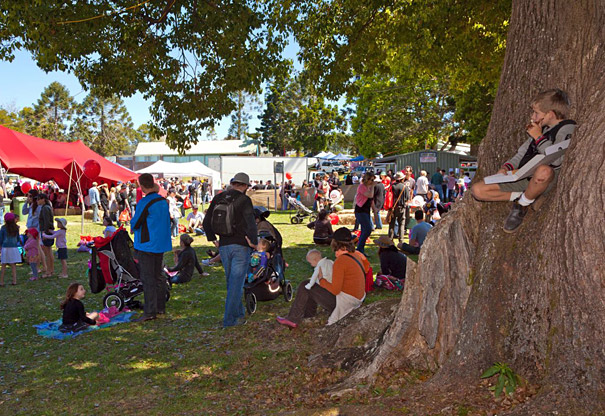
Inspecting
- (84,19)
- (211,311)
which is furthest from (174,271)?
(84,19)

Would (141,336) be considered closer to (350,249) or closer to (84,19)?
(350,249)

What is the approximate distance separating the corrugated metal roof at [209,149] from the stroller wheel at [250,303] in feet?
249

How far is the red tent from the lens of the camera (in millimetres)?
22422

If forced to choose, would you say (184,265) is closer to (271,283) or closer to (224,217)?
(271,283)

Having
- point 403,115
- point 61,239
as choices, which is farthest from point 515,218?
point 403,115

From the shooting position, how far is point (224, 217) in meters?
7.05

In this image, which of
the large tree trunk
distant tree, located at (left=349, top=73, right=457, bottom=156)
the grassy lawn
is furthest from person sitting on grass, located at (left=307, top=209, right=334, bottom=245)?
distant tree, located at (left=349, top=73, right=457, bottom=156)

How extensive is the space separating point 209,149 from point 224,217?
7842 centimetres

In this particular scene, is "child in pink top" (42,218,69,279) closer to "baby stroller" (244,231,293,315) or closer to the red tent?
"baby stroller" (244,231,293,315)

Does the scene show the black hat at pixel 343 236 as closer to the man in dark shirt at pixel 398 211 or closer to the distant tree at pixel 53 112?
Answer: the man in dark shirt at pixel 398 211

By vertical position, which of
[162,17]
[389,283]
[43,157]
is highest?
[162,17]

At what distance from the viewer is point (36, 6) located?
7.69 meters

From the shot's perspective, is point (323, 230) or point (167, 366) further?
point (323, 230)

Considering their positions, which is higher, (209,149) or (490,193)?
(209,149)
